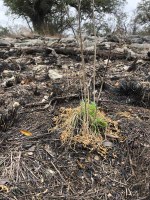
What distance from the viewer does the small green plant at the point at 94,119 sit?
281 centimetres

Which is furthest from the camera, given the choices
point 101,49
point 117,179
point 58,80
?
point 101,49

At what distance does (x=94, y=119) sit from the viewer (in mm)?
2814

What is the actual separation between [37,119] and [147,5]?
25.4m

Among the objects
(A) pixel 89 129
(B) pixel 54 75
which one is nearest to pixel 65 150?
(A) pixel 89 129

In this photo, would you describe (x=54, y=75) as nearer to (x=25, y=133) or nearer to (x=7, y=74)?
(x=7, y=74)

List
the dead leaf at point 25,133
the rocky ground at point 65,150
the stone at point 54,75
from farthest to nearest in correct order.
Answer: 1. the stone at point 54,75
2. the dead leaf at point 25,133
3. the rocky ground at point 65,150

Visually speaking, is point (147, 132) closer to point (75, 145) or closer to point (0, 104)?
point (75, 145)

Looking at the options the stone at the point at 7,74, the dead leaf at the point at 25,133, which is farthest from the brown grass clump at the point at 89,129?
the stone at the point at 7,74

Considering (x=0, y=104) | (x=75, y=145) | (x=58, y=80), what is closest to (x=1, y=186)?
(x=75, y=145)

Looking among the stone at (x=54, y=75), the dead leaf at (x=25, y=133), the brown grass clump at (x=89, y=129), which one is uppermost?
the brown grass clump at (x=89, y=129)

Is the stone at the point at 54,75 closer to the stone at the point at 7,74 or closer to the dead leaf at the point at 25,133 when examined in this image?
the stone at the point at 7,74

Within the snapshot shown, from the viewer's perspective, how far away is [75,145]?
8.91ft

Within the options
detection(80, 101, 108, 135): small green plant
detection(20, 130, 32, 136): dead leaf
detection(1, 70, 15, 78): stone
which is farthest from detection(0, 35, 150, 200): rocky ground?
detection(1, 70, 15, 78): stone

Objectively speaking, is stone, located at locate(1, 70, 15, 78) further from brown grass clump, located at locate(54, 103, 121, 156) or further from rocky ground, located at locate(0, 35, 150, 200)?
brown grass clump, located at locate(54, 103, 121, 156)
